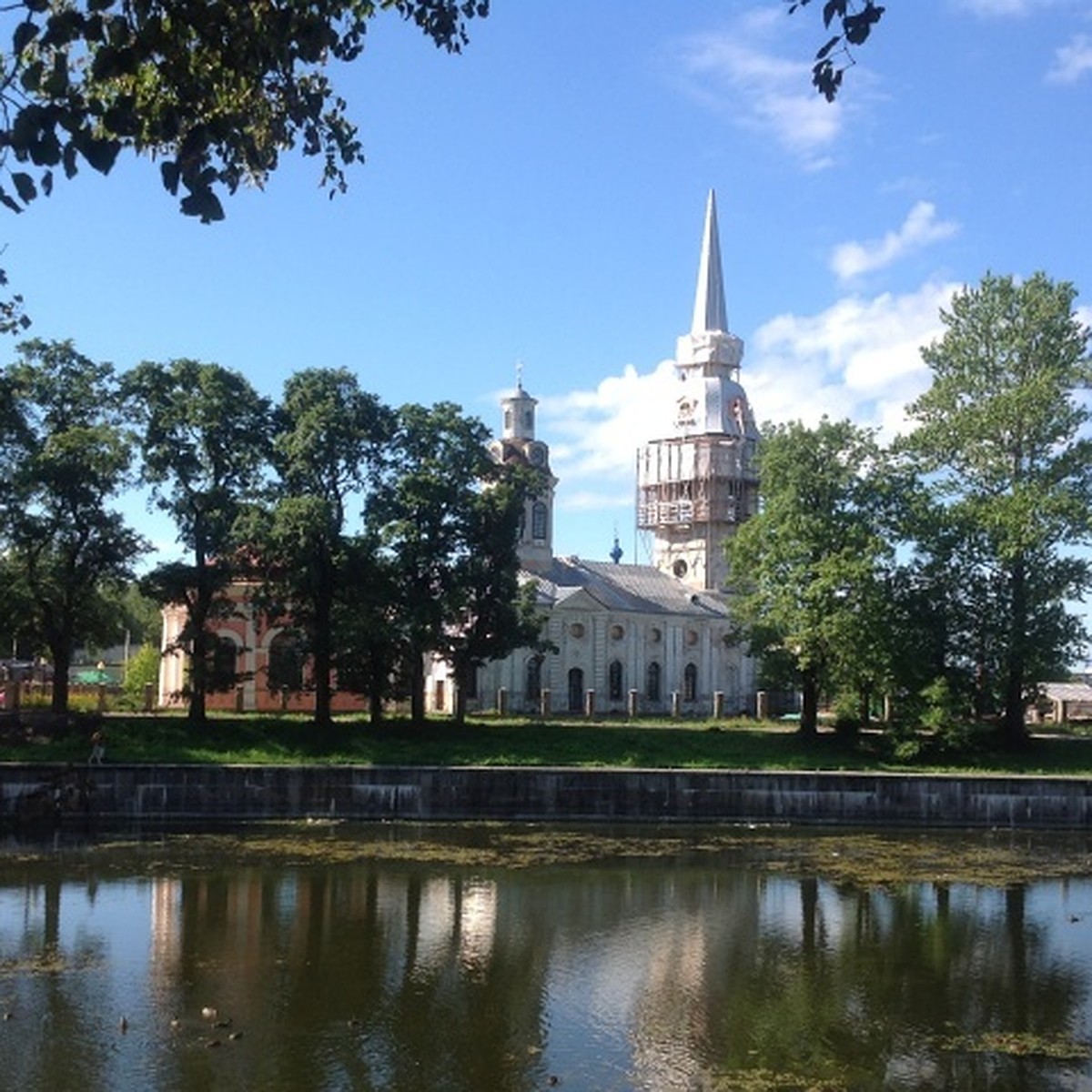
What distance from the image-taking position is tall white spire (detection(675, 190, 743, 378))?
8300 cm

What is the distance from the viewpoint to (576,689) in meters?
66.5

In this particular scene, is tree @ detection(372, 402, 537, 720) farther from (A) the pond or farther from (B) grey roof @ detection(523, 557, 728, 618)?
(B) grey roof @ detection(523, 557, 728, 618)

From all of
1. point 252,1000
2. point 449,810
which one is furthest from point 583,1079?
point 449,810

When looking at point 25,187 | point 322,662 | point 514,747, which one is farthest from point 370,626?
point 25,187

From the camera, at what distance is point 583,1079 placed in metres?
14.1

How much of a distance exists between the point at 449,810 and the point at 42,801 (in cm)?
1048

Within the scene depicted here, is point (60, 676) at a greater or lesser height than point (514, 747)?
greater

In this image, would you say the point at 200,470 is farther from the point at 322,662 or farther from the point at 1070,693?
the point at 1070,693

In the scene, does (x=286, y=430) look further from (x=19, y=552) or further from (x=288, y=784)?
(x=288, y=784)

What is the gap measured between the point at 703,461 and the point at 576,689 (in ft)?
62.8

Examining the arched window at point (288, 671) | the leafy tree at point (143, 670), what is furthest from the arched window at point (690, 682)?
the arched window at point (288, 671)

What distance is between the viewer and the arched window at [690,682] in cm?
7019

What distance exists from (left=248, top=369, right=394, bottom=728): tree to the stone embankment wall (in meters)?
8.28

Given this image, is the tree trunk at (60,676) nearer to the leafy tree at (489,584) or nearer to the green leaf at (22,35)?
the leafy tree at (489,584)
